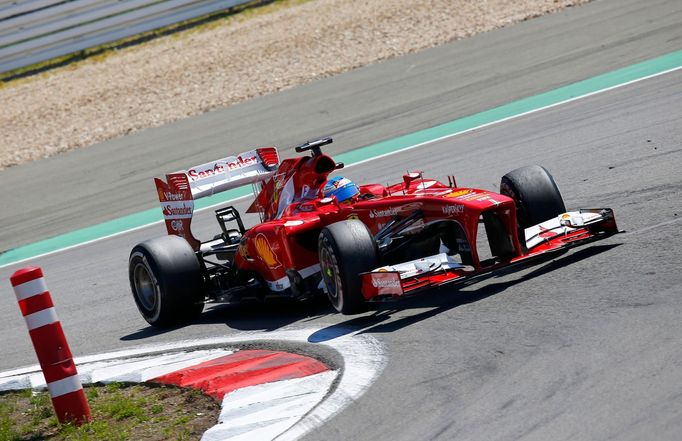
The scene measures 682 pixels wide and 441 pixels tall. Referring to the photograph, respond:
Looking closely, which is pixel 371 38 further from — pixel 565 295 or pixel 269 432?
pixel 269 432

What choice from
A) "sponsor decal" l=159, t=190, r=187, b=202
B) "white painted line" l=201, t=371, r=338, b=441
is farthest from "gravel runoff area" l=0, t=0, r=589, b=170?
"white painted line" l=201, t=371, r=338, b=441

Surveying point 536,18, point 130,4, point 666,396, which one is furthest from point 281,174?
point 130,4

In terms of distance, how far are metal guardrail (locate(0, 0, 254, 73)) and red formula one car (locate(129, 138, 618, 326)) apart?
15.5 metres

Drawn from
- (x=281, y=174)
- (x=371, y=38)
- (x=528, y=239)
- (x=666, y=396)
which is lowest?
(x=666, y=396)

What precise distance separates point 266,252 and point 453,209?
1869 millimetres

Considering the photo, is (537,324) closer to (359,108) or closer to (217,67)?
(359,108)

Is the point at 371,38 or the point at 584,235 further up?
the point at 371,38

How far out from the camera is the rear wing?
9.88m

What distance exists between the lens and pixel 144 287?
946 cm

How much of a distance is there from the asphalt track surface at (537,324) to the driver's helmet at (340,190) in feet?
3.07

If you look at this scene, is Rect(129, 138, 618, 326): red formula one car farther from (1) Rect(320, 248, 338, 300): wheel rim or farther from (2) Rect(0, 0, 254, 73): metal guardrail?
(2) Rect(0, 0, 254, 73): metal guardrail

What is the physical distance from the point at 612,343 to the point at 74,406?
3.35 m

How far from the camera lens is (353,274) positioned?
7.45m

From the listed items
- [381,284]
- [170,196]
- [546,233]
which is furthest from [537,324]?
[170,196]
